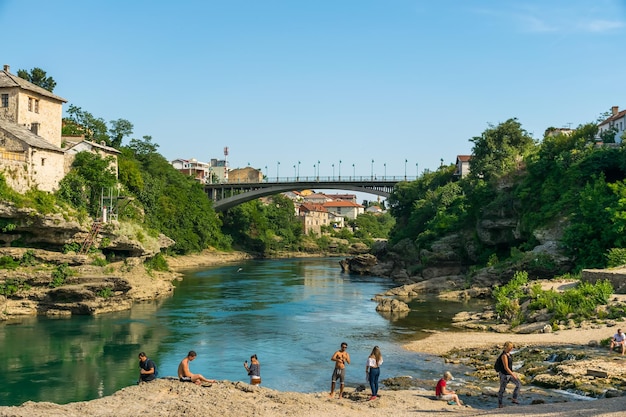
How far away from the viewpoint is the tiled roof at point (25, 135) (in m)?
45.8

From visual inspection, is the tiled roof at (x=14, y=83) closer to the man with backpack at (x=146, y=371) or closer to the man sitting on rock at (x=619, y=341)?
the man with backpack at (x=146, y=371)

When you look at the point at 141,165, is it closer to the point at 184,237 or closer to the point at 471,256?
the point at 184,237

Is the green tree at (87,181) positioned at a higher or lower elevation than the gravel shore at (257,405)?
higher

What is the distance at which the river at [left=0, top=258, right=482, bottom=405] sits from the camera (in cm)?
2636

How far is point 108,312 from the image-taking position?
42.5 meters

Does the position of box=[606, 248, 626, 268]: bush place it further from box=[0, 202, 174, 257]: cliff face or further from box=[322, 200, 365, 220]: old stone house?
box=[322, 200, 365, 220]: old stone house

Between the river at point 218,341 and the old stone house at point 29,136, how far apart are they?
34.2 feet

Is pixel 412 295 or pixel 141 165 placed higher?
pixel 141 165

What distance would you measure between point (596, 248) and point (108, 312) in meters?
32.3

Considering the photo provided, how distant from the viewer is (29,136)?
4762cm

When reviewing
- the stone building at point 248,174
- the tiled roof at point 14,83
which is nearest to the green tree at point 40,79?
the tiled roof at point 14,83

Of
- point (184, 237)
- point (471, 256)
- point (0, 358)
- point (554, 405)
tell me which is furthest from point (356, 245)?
point (554, 405)

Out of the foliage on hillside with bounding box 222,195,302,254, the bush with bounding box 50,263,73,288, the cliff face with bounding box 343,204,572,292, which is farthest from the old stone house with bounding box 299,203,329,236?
the bush with bounding box 50,263,73,288

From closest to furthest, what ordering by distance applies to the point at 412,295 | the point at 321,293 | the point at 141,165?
1. the point at 412,295
2. the point at 321,293
3. the point at 141,165
